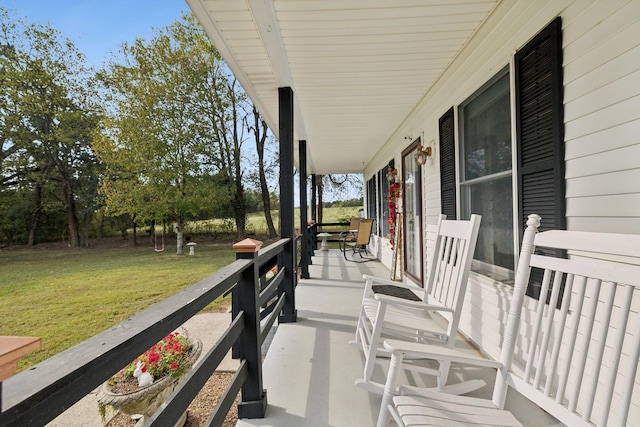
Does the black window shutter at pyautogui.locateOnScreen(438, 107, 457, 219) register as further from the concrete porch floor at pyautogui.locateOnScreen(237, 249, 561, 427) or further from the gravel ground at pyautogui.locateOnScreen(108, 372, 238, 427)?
the gravel ground at pyautogui.locateOnScreen(108, 372, 238, 427)

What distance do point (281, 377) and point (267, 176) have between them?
50.0ft

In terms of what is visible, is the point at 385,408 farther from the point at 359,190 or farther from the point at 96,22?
the point at 359,190

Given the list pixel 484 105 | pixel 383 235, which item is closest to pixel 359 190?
pixel 383 235

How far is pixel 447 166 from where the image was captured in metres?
3.12

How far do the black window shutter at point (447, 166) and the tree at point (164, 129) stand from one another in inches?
455

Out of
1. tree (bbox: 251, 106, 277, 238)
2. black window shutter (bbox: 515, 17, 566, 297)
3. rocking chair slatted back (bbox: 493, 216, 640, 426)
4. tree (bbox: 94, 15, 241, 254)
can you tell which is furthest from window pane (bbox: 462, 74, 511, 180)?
tree (bbox: 251, 106, 277, 238)

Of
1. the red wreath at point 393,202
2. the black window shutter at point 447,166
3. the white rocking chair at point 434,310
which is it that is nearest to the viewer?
the white rocking chair at point 434,310

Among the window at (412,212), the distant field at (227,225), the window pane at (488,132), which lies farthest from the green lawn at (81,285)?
the window pane at (488,132)

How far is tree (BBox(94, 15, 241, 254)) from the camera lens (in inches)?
492

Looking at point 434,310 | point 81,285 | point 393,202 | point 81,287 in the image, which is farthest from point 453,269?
point 81,285

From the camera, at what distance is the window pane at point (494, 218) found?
2162 mm

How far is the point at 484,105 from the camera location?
2475 millimetres

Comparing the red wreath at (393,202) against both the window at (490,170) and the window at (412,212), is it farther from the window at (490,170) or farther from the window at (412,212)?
the window at (490,170)

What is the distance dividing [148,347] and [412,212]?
4.24 metres
